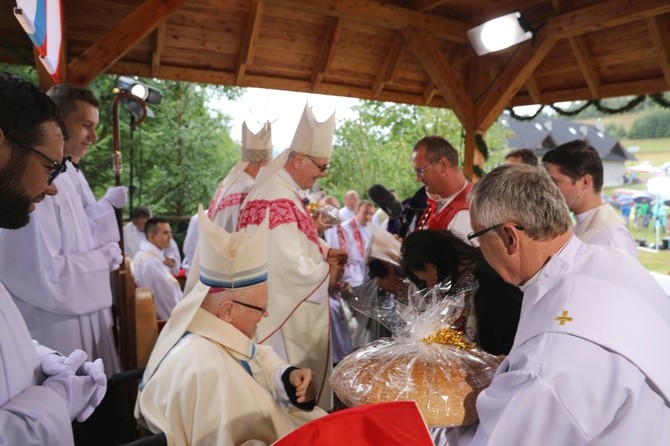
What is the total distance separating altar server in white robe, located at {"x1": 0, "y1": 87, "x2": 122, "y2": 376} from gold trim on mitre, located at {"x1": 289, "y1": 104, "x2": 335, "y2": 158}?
4.46 ft

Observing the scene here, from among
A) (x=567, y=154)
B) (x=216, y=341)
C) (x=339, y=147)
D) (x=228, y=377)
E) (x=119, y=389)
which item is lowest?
(x=119, y=389)

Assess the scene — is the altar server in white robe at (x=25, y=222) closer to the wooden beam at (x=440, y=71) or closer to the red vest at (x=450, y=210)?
the red vest at (x=450, y=210)

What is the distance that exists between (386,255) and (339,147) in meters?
11.2

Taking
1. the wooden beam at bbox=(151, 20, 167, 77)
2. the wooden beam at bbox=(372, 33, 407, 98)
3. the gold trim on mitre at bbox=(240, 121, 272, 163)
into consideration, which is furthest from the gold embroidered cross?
the wooden beam at bbox=(372, 33, 407, 98)

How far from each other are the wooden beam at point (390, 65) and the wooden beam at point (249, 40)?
2.31 metres

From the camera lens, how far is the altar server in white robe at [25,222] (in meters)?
1.32

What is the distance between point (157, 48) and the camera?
6.19m

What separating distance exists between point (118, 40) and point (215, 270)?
152 inches

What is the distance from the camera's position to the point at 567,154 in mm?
2795

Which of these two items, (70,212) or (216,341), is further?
(70,212)

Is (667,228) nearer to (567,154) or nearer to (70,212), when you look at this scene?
(567,154)

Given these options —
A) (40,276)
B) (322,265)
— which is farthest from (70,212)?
(322,265)

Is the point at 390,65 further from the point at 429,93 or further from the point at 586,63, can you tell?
the point at 586,63

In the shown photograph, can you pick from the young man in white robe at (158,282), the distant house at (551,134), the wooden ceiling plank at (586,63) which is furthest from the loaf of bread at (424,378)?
the distant house at (551,134)
